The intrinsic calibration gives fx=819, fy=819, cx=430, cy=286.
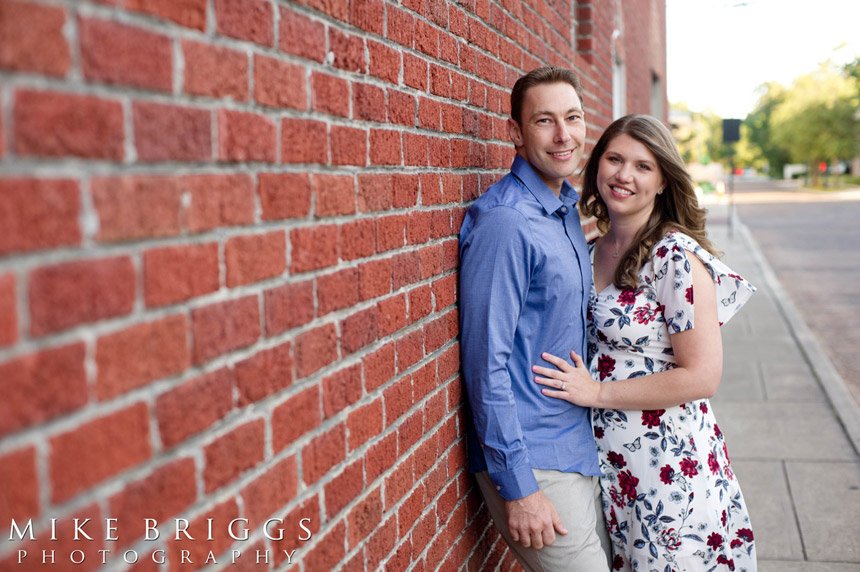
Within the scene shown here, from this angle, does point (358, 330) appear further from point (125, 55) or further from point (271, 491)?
point (125, 55)

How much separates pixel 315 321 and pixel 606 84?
573cm

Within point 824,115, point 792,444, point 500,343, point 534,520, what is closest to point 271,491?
point 500,343

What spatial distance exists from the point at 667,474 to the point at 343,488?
4.92 ft

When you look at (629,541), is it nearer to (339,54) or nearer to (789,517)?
(339,54)

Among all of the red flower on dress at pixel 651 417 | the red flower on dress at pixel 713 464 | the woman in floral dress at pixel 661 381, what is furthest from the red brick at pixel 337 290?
the red flower on dress at pixel 713 464

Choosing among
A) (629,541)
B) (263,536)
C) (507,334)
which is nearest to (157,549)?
(263,536)

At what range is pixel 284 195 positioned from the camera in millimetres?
1568

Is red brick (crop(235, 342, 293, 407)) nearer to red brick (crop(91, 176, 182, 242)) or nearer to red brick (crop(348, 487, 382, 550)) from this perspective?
red brick (crop(91, 176, 182, 242))

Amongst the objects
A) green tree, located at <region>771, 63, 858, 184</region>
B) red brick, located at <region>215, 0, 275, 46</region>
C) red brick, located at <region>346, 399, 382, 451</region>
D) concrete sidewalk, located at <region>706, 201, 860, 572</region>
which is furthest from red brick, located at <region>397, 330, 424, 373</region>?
green tree, located at <region>771, 63, 858, 184</region>

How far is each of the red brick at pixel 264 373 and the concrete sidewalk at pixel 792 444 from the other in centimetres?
Answer: 374

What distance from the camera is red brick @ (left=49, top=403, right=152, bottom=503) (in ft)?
3.26

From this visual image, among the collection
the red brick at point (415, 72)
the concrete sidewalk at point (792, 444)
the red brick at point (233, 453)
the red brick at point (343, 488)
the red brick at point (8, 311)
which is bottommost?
the concrete sidewalk at point (792, 444)

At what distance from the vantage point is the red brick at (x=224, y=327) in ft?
4.25

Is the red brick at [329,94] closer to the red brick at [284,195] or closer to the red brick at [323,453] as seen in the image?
the red brick at [284,195]
